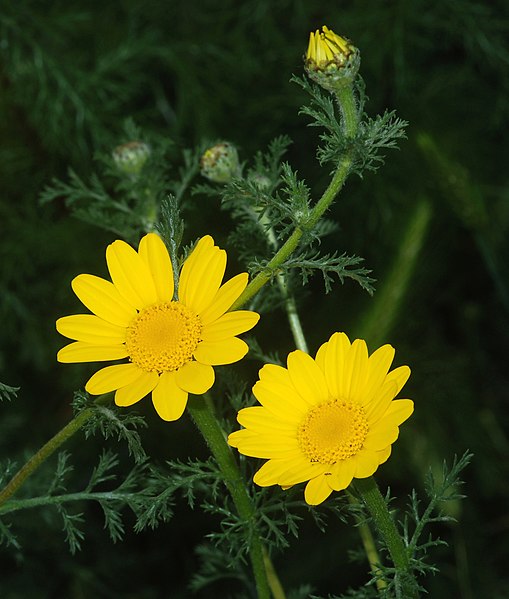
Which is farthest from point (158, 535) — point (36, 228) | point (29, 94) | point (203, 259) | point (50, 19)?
point (203, 259)

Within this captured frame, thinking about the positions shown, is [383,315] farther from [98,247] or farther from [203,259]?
[98,247]

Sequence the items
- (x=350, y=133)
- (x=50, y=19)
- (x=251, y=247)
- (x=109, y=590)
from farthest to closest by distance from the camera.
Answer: (x=50, y=19) < (x=109, y=590) < (x=251, y=247) < (x=350, y=133)

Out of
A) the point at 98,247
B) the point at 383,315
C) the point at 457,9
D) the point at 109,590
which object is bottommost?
the point at 109,590

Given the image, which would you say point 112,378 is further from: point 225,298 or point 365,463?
point 365,463

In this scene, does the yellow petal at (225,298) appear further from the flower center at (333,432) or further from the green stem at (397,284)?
the green stem at (397,284)

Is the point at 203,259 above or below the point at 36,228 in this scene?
below

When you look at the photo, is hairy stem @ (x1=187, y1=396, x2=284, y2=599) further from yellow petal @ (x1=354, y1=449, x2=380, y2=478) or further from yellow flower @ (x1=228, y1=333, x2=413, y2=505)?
yellow petal @ (x1=354, y1=449, x2=380, y2=478)

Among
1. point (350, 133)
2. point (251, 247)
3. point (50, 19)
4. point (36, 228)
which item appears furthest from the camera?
point (36, 228)
